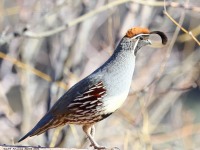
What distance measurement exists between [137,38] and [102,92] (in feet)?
1.20

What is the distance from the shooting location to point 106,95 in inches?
163

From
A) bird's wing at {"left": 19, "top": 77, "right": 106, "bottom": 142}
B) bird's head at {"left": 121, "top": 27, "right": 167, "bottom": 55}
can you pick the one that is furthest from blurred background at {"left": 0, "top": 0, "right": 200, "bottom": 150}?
bird's head at {"left": 121, "top": 27, "right": 167, "bottom": 55}

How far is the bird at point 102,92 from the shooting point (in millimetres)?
4113

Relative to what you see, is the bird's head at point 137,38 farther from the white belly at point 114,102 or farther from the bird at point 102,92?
the white belly at point 114,102

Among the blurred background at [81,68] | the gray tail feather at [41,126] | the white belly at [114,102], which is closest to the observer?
the white belly at [114,102]

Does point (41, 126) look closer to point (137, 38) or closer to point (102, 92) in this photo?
point (102, 92)

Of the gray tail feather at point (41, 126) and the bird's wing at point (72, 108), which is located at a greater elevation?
the bird's wing at point (72, 108)

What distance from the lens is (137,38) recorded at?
415cm

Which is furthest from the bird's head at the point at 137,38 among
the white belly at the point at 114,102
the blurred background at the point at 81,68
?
the blurred background at the point at 81,68

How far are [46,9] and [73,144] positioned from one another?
109 centimetres

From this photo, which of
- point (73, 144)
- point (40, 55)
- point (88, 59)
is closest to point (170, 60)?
point (88, 59)

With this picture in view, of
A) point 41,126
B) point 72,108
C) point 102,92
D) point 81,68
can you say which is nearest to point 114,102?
point 102,92

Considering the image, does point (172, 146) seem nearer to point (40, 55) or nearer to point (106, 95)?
point (106, 95)

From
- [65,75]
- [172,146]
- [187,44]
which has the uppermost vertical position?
[187,44]
